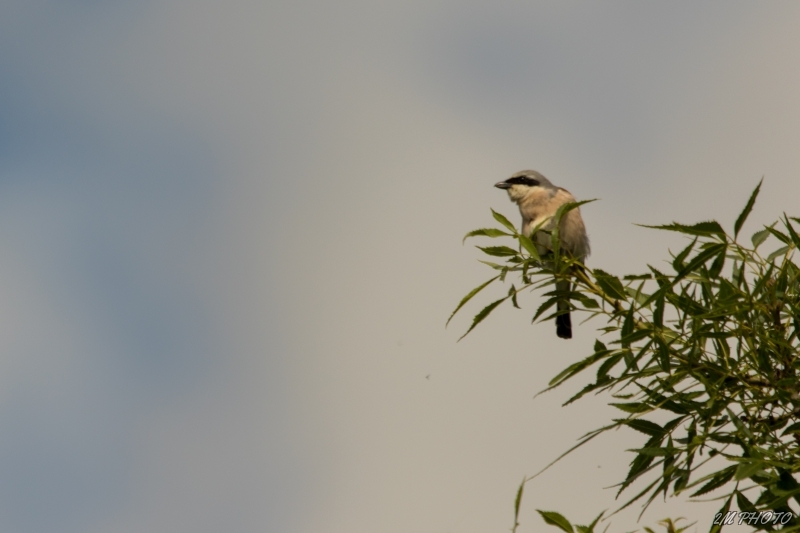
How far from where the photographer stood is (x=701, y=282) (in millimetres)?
3662

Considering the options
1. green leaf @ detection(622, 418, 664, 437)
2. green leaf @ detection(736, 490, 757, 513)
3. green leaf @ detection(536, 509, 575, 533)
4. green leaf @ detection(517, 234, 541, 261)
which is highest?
green leaf @ detection(517, 234, 541, 261)

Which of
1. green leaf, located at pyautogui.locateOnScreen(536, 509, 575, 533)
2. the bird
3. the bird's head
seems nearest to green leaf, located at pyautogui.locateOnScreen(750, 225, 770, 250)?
green leaf, located at pyautogui.locateOnScreen(536, 509, 575, 533)

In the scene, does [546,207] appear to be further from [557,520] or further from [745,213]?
[557,520]

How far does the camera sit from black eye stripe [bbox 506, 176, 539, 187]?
8995mm

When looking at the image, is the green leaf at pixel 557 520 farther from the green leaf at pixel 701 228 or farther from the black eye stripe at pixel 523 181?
the black eye stripe at pixel 523 181

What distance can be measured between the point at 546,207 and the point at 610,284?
4781 mm

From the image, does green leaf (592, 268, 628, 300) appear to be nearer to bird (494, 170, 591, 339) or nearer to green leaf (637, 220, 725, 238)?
green leaf (637, 220, 725, 238)

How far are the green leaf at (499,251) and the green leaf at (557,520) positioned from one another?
1.25m

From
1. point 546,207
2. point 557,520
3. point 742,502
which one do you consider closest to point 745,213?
point 742,502

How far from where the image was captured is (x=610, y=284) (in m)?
3.92

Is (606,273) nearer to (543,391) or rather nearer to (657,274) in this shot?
(657,274)

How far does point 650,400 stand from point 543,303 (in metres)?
0.68

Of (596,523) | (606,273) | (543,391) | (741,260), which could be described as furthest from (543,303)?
(596,523)

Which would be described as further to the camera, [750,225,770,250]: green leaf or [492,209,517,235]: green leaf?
[492,209,517,235]: green leaf
